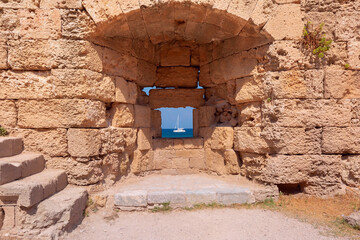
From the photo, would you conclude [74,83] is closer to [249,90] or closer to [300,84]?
[249,90]

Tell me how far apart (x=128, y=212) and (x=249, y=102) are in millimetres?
2932

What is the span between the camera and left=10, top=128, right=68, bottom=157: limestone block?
370 centimetres

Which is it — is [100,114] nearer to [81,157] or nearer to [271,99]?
[81,157]

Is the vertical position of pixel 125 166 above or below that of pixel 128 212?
above

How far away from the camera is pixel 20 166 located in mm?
3070

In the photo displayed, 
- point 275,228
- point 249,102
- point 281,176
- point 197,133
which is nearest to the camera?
point 275,228

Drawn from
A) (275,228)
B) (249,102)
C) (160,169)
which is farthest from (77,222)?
(249,102)

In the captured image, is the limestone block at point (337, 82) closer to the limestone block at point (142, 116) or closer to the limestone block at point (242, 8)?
the limestone block at point (242, 8)

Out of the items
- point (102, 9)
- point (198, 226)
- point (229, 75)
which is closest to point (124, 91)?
point (102, 9)

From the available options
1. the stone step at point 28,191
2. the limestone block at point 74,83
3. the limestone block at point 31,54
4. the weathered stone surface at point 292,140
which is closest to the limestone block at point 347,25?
the weathered stone surface at point 292,140

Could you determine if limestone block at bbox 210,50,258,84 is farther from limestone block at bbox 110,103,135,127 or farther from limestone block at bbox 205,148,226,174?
limestone block at bbox 110,103,135,127

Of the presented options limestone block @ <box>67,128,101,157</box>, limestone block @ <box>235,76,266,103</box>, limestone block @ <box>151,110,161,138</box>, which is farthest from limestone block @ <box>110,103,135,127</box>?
limestone block @ <box>235,76,266,103</box>

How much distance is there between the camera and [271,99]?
4039 millimetres

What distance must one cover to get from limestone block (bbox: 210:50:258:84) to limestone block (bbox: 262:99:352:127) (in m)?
0.89
